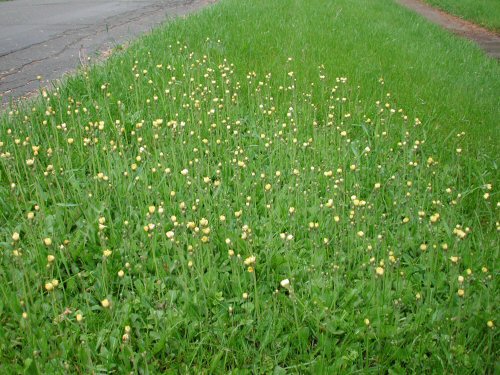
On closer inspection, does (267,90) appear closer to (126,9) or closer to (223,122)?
(223,122)

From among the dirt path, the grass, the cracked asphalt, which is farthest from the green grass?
the grass

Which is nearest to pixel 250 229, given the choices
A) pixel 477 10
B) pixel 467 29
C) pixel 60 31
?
pixel 60 31

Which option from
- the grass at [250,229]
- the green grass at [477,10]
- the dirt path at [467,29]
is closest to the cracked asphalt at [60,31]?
the grass at [250,229]

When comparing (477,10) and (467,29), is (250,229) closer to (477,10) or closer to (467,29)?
(467,29)

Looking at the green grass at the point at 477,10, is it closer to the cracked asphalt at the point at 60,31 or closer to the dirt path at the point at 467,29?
the dirt path at the point at 467,29

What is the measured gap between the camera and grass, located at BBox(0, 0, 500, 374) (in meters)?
2.11

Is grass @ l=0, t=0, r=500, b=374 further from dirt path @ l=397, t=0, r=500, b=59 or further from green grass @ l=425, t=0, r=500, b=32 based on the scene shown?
green grass @ l=425, t=0, r=500, b=32

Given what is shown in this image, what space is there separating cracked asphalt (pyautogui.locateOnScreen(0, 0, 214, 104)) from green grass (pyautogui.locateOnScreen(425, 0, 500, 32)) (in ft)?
24.9

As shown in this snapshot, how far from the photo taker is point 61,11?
10227 mm

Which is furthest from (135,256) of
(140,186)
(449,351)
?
(449,351)

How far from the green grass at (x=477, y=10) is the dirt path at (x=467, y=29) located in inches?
6.4

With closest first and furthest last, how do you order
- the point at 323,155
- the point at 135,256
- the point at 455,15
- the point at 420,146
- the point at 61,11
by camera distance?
the point at 135,256
the point at 323,155
the point at 420,146
the point at 61,11
the point at 455,15

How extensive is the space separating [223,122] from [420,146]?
5.35 ft

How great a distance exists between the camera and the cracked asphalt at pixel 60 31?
552 cm
